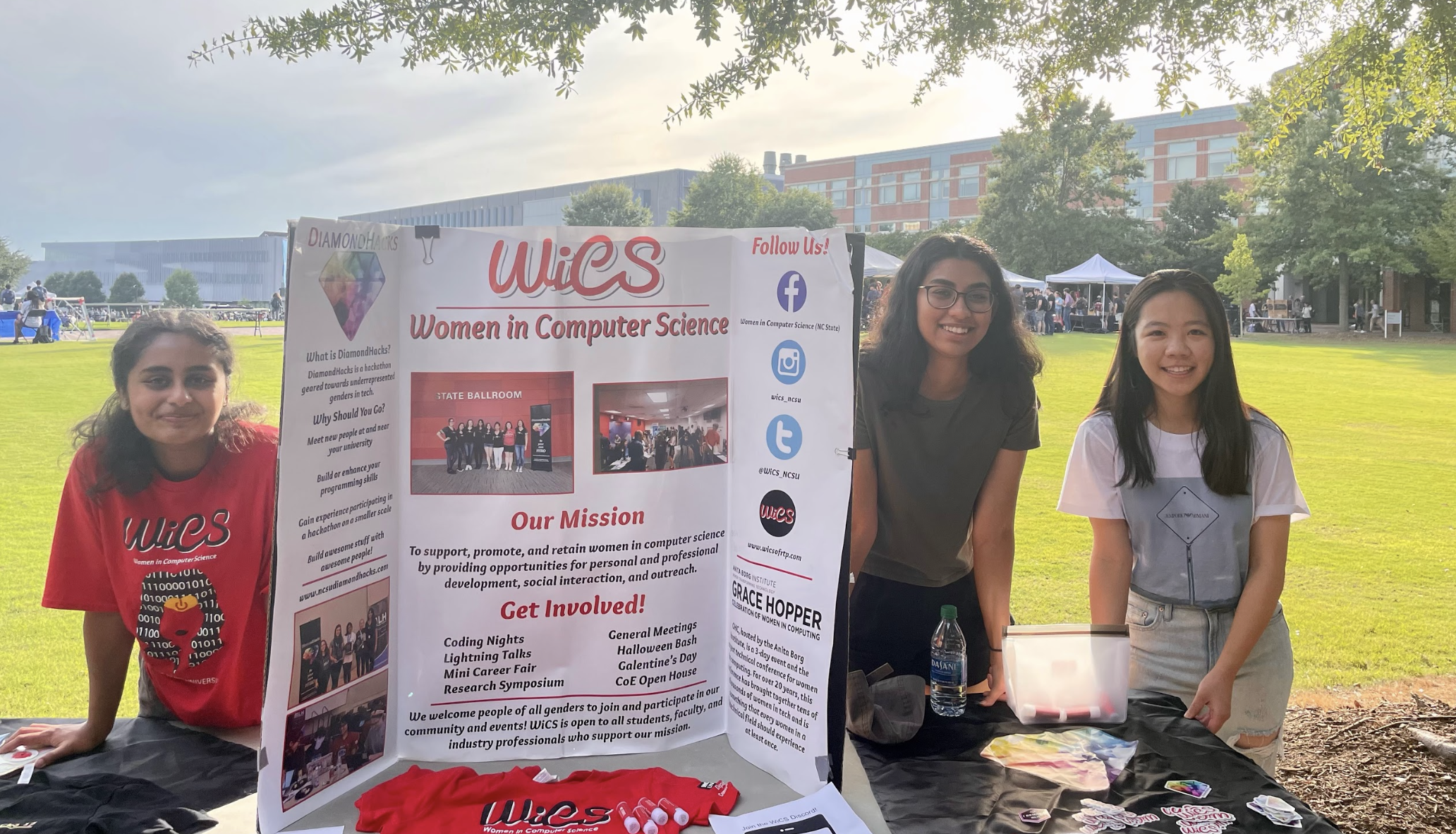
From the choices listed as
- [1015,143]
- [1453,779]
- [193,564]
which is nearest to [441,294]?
[193,564]

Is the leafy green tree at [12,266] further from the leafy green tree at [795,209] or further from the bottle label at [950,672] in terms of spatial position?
the bottle label at [950,672]

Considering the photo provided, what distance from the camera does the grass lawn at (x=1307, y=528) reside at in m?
5.01

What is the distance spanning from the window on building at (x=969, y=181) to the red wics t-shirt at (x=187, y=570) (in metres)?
56.6

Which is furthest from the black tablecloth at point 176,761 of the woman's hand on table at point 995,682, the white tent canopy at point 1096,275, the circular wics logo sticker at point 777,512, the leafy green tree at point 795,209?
the leafy green tree at point 795,209

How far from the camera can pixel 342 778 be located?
1.78 m

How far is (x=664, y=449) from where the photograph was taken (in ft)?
6.22

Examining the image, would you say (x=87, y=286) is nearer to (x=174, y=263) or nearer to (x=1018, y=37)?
(x=174, y=263)

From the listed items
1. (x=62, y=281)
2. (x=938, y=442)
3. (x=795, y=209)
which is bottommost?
(x=938, y=442)

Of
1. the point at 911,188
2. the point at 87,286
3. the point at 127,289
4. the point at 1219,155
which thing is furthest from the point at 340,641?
the point at 911,188

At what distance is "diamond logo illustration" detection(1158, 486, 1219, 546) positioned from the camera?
7.80ft

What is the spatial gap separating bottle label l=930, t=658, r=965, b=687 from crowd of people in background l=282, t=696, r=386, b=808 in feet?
4.12

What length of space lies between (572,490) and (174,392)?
103cm

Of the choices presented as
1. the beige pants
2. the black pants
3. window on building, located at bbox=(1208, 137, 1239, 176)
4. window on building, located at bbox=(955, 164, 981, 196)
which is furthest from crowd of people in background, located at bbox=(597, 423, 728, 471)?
window on building, located at bbox=(1208, 137, 1239, 176)

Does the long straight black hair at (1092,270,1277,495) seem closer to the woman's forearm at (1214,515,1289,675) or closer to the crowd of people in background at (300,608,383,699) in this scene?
the woman's forearm at (1214,515,1289,675)
